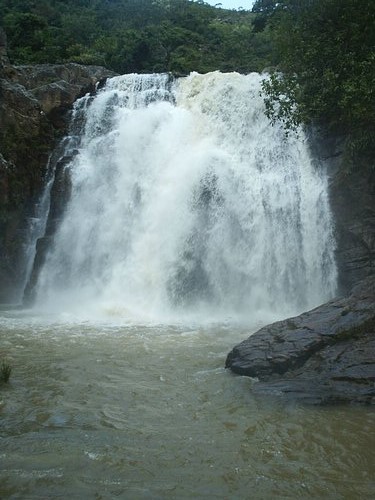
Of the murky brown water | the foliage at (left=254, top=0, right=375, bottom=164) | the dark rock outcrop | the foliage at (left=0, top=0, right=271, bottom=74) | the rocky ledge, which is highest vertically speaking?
the foliage at (left=0, top=0, right=271, bottom=74)

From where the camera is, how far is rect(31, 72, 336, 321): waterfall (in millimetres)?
15000

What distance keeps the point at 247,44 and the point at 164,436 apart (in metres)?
36.3

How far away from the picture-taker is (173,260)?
15719 millimetres

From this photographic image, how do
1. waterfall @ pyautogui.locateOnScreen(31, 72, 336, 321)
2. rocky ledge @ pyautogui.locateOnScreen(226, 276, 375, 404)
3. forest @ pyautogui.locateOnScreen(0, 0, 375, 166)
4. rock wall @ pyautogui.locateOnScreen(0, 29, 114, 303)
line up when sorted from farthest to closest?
rock wall @ pyautogui.locateOnScreen(0, 29, 114, 303) < waterfall @ pyautogui.locateOnScreen(31, 72, 336, 321) < forest @ pyautogui.locateOnScreen(0, 0, 375, 166) < rocky ledge @ pyautogui.locateOnScreen(226, 276, 375, 404)

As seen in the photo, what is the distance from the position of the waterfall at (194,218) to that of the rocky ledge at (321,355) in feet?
17.2

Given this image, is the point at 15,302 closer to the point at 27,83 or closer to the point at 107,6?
the point at 27,83

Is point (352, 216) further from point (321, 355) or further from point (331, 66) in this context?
point (321, 355)

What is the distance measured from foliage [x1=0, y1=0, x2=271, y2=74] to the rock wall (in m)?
9.54

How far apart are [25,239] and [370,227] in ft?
41.2

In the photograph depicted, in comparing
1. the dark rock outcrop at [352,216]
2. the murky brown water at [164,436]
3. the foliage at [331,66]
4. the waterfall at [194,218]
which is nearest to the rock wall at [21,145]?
the waterfall at [194,218]

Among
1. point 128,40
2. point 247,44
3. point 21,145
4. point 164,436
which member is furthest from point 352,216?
point 247,44

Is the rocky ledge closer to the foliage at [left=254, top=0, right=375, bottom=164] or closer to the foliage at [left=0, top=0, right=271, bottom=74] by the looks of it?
the foliage at [left=254, top=0, right=375, bottom=164]

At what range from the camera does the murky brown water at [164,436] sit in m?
4.46

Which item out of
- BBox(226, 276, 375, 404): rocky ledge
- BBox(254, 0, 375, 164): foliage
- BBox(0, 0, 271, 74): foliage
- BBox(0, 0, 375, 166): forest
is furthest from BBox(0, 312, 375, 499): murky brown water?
BBox(0, 0, 271, 74): foliage
